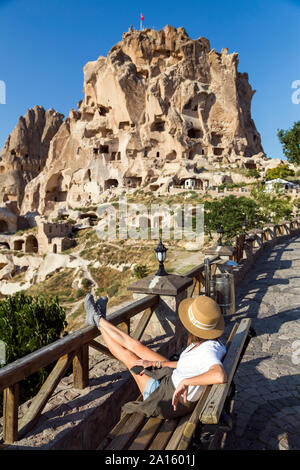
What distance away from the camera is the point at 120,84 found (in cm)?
5412

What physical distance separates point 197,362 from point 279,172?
170ft

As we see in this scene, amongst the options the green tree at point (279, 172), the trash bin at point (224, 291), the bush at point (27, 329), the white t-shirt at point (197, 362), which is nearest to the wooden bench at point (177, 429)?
the white t-shirt at point (197, 362)

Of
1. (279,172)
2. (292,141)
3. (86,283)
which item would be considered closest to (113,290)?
(86,283)

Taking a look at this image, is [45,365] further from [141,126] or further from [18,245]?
[141,126]

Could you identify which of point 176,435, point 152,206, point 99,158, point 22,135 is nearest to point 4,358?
point 176,435

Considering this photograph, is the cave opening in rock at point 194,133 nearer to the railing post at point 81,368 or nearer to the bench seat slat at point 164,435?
the railing post at point 81,368

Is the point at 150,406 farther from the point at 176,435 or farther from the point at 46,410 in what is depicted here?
the point at 46,410

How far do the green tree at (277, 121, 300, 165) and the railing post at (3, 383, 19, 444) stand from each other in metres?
23.3

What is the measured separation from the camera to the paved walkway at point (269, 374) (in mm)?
3086

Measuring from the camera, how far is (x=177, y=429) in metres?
2.25

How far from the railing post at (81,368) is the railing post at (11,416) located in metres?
0.81

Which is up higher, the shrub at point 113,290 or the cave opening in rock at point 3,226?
the cave opening in rock at point 3,226

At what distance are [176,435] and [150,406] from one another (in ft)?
1.06

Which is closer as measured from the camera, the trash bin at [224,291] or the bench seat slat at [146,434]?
the bench seat slat at [146,434]
